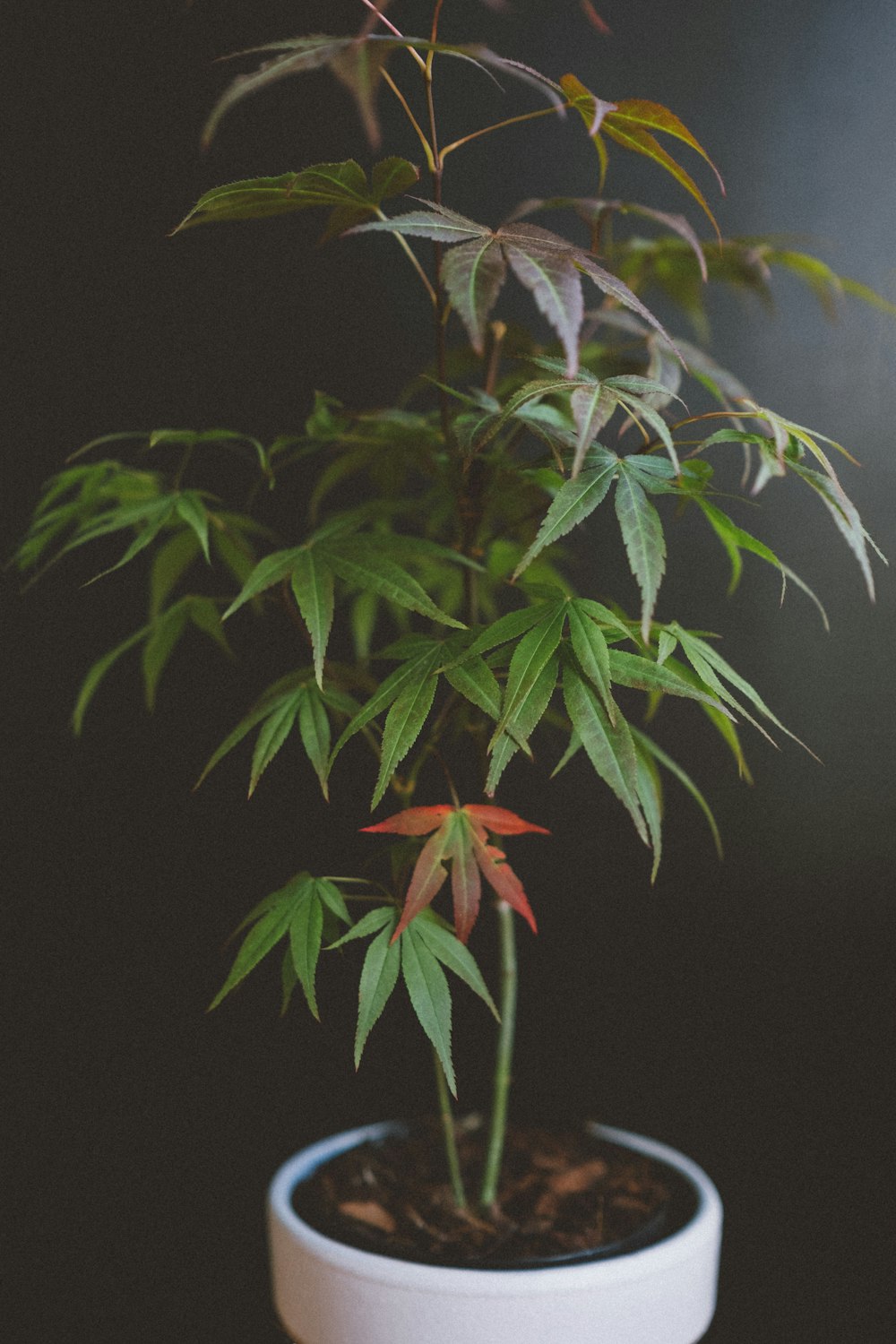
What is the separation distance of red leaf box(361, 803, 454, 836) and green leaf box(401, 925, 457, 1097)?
86 mm

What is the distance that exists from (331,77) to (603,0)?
0.30 m

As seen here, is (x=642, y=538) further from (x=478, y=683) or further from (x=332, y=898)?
(x=332, y=898)

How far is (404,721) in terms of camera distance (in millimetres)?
701

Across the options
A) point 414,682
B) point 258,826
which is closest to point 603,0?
point 414,682

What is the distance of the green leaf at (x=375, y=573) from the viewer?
2.37 feet

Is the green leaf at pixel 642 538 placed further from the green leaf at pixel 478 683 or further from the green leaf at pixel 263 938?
the green leaf at pixel 263 938

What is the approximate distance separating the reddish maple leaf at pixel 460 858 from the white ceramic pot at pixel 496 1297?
11.2 inches

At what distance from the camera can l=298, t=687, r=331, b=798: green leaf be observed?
0.78 metres

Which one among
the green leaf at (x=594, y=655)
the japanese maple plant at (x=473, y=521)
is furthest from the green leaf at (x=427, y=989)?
the green leaf at (x=594, y=655)

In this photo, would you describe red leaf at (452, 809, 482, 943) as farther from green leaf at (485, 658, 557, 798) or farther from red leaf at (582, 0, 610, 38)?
red leaf at (582, 0, 610, 38)

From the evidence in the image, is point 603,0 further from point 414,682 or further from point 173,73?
point 414,682

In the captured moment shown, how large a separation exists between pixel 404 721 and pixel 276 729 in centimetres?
14

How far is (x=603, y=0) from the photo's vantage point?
1146mm

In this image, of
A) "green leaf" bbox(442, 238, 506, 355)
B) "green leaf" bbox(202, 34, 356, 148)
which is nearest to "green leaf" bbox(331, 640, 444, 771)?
"green leaf" bbox(442, 238, 506, 355)
